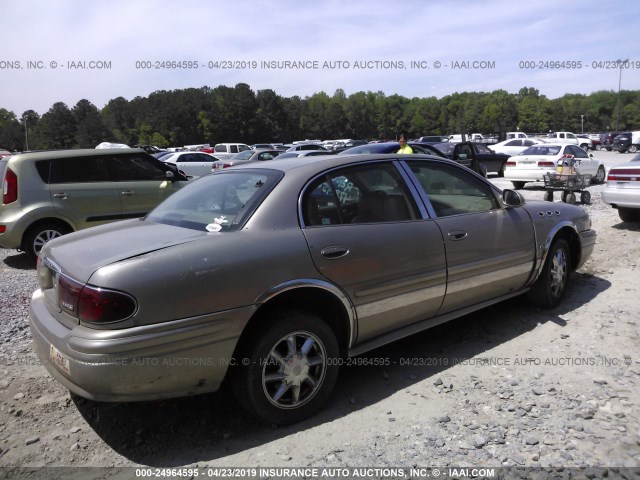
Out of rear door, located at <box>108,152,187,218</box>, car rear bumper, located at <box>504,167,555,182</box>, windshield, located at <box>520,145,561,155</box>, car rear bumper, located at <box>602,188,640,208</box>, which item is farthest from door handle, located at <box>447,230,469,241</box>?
windshield, located at <box>520,145,561,155</box>

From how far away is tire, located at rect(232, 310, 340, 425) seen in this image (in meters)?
2.88

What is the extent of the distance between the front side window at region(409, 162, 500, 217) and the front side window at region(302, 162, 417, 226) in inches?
11.0

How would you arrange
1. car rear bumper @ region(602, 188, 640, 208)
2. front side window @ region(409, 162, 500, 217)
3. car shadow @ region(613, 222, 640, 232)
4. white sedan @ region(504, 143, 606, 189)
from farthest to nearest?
white sedan @ region(504, 143, 606, 189) → car shadow @ region(613, 222, 640, 232) → car rear bumper @ region(602, 188, 640, 208) → front side window @ region(409, 162, 500, 217)

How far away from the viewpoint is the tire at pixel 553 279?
15.7ft

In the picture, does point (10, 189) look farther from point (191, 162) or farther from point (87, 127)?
point (87, 127)

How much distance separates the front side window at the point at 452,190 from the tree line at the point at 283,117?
60.9 metres

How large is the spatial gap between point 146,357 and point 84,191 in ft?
19.1

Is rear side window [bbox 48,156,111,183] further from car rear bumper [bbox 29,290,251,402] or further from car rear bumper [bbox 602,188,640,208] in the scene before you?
car rear bumper [bbox 602,188,640,208]

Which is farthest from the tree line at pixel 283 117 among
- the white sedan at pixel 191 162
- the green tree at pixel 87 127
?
the white sedan at pixel 191 162

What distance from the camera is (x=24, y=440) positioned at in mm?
3002

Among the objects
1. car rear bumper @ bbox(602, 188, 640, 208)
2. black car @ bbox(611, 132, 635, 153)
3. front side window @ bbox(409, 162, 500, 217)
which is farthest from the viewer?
black car @ bbox(611, 132, 635, 153)

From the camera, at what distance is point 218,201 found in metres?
3.46

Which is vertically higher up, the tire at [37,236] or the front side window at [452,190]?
the front side window at [452,190]

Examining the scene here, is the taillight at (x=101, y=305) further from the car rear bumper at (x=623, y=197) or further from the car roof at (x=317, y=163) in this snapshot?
the car rear bumper at (x=623, y=197)
